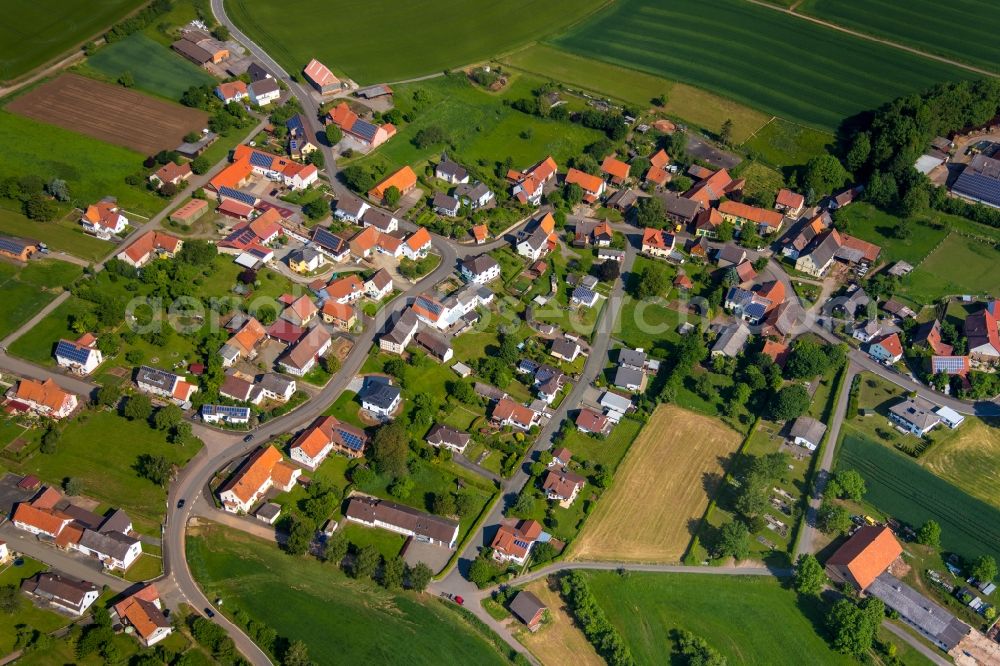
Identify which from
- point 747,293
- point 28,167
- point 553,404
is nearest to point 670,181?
point 747,293

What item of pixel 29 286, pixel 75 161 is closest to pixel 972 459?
pixel 29 286

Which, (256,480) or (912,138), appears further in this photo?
(912,138)

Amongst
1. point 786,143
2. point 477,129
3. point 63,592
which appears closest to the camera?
point 63,592

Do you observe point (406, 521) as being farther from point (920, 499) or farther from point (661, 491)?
point (920, 499)

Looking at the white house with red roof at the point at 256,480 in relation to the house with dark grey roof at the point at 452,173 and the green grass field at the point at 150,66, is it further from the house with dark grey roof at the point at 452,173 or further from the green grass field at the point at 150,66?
the green grass field at the point at 150,66

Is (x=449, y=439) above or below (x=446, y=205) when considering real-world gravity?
below

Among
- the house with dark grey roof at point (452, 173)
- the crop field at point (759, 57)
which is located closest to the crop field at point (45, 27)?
the house with dark grey roof at point (452, 173)

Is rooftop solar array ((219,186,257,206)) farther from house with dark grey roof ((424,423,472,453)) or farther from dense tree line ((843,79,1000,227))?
dense tree line ((843,79,1000,227))

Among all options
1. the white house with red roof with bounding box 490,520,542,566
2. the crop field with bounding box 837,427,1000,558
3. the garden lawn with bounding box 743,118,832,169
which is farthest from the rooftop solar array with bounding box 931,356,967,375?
the white house with red roof with bounding box 490,520,542,566
